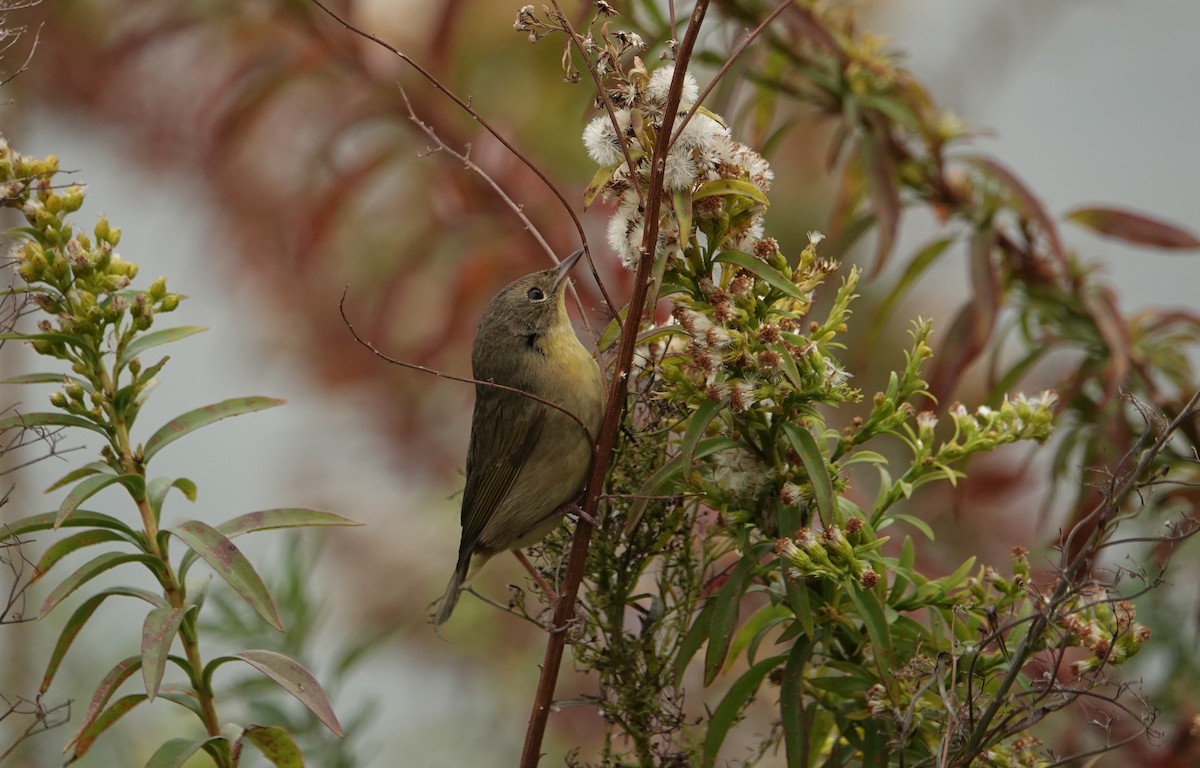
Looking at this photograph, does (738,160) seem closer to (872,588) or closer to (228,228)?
(872,588)

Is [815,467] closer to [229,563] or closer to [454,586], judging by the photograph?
[229,563]

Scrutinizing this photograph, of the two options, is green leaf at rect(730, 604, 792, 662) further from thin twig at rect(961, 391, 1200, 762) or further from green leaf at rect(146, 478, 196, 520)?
green leaf at rect(146, 478, 196, 520)

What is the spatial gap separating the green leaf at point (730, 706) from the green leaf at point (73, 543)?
487 millimetres

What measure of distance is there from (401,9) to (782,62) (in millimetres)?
1250

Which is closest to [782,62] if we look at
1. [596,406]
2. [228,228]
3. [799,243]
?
[596,406]

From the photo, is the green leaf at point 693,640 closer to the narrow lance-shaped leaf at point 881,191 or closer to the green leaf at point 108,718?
the green leaf at point 108,718

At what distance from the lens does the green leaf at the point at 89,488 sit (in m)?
0.76

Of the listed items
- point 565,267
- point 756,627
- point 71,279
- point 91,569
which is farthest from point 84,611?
point 565,267

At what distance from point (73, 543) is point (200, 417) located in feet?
0.43

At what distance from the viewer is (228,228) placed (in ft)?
8.33

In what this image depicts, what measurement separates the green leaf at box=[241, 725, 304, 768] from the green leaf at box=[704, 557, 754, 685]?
328 mm

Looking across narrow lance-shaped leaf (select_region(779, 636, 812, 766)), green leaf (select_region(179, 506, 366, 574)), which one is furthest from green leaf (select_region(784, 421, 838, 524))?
green leaf (select_region(179, 506, 366, 574))

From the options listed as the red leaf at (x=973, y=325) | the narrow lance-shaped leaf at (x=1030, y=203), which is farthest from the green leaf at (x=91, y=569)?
the narrow lance-shaped leaf at (x=1030, y=203)

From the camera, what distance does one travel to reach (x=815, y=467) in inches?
31.8
